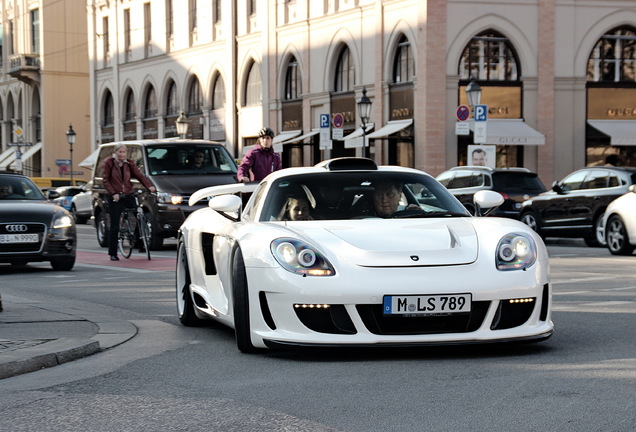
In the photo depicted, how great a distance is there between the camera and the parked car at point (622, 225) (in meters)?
19.2

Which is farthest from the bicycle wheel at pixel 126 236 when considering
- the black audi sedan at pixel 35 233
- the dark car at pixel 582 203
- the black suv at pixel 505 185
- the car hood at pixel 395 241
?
the car hood at pixel 395 241

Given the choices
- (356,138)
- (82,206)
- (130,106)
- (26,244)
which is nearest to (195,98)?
(130,106)

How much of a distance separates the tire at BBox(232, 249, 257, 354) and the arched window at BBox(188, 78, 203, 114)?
48424 mm

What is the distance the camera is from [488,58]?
39469 mm

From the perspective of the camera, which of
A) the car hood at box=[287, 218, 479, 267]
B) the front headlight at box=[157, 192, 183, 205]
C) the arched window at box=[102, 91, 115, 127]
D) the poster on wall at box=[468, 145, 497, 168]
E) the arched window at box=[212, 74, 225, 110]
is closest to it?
the car hood at box=[287, 218, 479, 267]

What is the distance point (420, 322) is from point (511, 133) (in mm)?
32226

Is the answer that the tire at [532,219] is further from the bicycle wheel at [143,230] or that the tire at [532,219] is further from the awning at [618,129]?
the awning at [618,129]

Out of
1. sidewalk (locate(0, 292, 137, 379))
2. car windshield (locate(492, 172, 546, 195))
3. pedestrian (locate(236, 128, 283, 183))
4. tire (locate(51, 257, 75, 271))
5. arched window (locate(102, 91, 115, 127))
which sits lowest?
tire (locate(51, 257, 75, 271))

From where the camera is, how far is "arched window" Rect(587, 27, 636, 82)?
40062 mm

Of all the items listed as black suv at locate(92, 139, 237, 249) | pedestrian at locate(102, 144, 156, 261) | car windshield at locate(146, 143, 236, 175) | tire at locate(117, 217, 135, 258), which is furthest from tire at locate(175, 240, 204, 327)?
car windshield at locate(146, 143, 236, 175)

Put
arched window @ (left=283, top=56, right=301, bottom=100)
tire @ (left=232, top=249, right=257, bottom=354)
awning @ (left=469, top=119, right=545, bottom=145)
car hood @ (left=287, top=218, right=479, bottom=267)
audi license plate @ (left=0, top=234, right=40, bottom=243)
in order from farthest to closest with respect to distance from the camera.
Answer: arched window @ (left=283, top=56, right=301, bottom=100), awning @ (left=469, top=119, right=545, bottom=145), audi license plate @ (left=0, top=234, right=40, bottom=243), tire @ (left=232, top=249, right=257, bottom=354), car hood @ (left=287, top=218, right=479, bottom=267)

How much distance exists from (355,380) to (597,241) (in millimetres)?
16871

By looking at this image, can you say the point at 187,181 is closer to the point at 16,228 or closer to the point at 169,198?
the point at 169,198

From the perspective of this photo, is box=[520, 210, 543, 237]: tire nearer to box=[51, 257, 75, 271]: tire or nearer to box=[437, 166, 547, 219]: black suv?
box=[437, 166, 547, 219]: black suv
